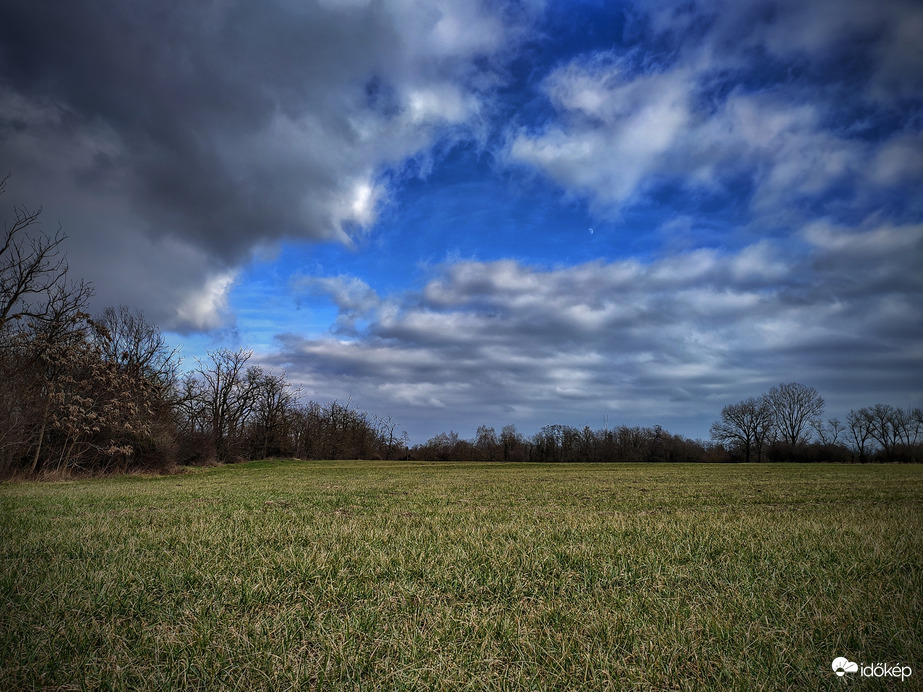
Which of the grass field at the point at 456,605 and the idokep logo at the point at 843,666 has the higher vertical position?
the idokep logo at the point at 843,666

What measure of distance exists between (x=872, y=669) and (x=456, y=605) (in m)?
3.11

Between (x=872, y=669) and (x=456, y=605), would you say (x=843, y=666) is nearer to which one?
(x=872, y=669)

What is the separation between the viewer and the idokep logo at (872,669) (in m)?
3.10

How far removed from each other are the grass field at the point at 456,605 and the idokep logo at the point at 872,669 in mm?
77

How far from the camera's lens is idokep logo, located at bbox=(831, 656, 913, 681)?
122 inches

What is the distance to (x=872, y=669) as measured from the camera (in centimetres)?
318

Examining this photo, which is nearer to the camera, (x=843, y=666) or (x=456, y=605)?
(x=843, y=666)

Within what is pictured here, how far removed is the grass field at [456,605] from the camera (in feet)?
10.3

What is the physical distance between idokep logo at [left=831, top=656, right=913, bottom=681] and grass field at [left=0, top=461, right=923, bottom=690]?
8cm

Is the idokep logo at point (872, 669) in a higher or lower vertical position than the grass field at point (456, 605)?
higher

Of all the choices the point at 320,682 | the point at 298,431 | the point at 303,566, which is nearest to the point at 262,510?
the point at 303,566

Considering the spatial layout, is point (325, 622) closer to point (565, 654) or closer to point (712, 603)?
point (565, 654)

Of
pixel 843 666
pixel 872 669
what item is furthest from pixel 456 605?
pixel 872 669

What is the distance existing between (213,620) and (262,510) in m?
7.68
